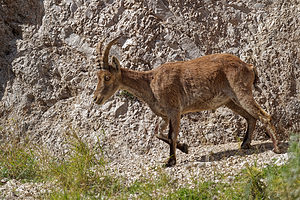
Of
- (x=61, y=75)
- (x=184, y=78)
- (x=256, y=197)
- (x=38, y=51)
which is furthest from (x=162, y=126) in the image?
(x=38, y=51)

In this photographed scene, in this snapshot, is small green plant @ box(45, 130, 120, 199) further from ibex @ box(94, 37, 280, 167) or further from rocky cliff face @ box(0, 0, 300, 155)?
rocky cliff face @ box(0, 0, 300, 155)

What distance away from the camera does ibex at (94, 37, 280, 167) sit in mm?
7465

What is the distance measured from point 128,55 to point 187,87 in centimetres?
251

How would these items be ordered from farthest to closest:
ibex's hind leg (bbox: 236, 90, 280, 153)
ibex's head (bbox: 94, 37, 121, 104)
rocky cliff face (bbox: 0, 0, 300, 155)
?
rocky cliff face (bbox: 0, 0, 300, 155), ibex's head (bbox: 94, 37, 121, 104), ibex's hind leg (bbox: 236, 90, 280, 153)

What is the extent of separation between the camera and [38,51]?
35.7ft

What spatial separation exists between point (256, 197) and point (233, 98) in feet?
9.54

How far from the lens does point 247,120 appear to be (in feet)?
26.3

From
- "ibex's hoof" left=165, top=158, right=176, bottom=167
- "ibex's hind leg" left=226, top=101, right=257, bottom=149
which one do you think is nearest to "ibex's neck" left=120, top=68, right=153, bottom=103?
"ibex's hoof" left=165, top=158, right=176, bottom=167

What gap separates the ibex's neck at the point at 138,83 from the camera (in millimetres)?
7957

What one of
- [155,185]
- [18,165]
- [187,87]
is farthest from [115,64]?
[155,185]

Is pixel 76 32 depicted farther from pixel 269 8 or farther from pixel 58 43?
pixel 269 8

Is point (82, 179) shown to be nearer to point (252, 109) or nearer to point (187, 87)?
point (187, 87)

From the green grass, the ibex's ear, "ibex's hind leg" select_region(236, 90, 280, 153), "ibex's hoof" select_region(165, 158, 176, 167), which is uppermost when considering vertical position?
the ibex's ear

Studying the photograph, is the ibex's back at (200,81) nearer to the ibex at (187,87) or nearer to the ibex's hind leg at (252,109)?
the ibex at (187,87)
